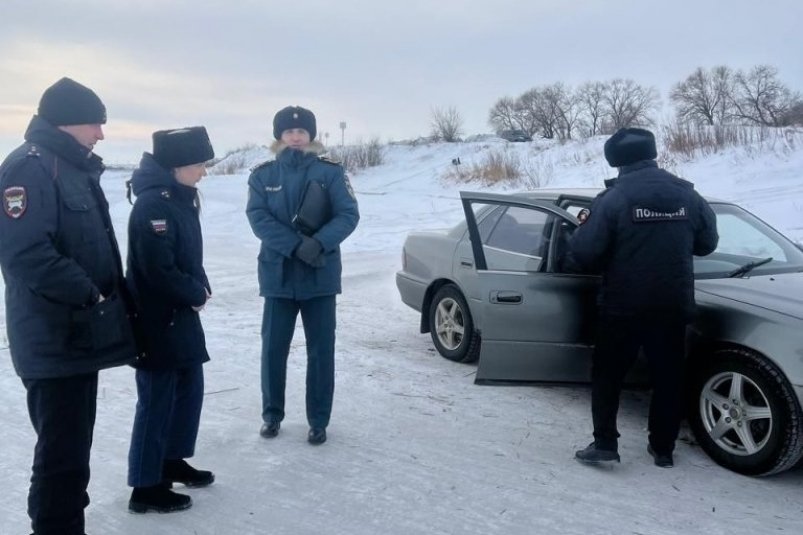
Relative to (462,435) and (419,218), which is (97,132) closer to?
(462,435)

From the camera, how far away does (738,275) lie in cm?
457

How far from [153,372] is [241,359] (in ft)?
8.84

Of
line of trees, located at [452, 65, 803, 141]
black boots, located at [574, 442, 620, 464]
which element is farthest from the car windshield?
line of trees, located at [452, 65, 803, 141]

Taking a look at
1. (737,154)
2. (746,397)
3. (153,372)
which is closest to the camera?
(153,372)

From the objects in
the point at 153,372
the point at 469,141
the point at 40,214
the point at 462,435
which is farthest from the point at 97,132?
the point at 469,141

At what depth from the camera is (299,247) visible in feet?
13.8

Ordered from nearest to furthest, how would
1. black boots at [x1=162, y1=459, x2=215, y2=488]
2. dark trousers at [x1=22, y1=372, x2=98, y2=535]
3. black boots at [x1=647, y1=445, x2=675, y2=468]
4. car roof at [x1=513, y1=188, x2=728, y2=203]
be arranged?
dark trousers at [x1=22, y1=372, x2=98, y2=535], black boots at [x1=162, y1=459, x2=215, y2=488], black boots at [x1=647, y1=445, x2=675, y2=468], car roof at [x1=513, y1=188, x2=728, y2=203]

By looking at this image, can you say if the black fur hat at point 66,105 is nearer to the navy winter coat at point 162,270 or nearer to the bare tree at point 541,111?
the navy winter coat at point 162,270

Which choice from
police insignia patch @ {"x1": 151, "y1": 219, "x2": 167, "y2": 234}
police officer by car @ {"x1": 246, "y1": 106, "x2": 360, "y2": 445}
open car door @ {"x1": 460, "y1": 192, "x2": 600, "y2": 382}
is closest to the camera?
police insignia patch @ {"x1": 151, "y1": 219, "x2": 167, "y2": 234}

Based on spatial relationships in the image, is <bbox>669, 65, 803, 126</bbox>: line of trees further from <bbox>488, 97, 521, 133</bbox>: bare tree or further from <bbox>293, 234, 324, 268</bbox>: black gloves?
<bbox>293, 234, 324, 268</bbox>: black gloves

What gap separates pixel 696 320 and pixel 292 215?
238 centimetres

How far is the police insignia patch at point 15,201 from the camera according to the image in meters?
2.80

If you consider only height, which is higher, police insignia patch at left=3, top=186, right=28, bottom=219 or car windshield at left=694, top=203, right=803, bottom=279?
police insignia patch at left=3, top=186, right=28, bottom=219

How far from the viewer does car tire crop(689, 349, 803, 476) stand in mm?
3773
